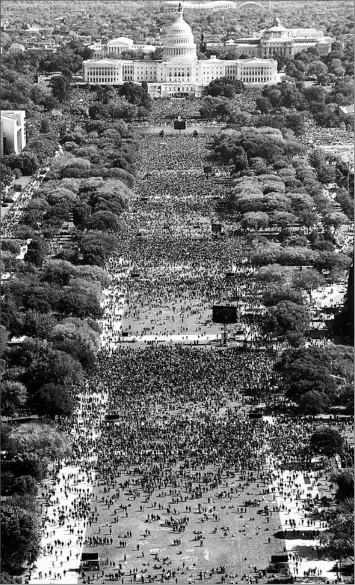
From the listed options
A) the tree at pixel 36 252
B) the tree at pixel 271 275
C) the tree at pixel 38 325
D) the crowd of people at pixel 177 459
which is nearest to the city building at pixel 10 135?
the tree at pixel 36 252

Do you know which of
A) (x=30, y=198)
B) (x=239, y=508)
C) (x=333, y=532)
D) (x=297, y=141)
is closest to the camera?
(x=333, y=532)

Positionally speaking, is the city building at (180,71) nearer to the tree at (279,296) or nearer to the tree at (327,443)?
the tree at (279,296)

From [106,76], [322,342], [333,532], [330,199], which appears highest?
[106,76]

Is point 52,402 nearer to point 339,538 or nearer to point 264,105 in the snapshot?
point 339,538

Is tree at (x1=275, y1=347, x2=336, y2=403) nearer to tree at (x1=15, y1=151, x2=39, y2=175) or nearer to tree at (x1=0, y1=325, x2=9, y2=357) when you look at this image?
tree at (x1=0, y1=325, x2=9, y2=357)

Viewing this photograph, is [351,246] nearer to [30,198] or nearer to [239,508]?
[30,198]

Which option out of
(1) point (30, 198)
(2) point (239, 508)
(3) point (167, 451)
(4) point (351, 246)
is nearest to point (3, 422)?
(3) point (167, 451)

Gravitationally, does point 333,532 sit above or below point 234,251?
below
